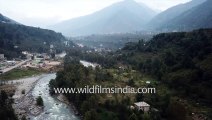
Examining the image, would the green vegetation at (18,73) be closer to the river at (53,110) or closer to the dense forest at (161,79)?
the river at (53,110)

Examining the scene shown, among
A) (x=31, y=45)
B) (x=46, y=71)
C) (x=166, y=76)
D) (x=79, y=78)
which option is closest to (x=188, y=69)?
(x=166, y=76)

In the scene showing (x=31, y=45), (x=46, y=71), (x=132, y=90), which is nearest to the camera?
(x=132, y=90)

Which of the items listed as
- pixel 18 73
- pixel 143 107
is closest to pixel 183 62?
pixel 143 107

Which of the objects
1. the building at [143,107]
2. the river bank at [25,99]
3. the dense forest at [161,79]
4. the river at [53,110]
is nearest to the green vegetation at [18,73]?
the river bank at [25,99]

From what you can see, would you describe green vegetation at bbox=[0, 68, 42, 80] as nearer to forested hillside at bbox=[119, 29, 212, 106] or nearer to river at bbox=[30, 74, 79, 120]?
river at bbox=[30, 74, 79, 120]

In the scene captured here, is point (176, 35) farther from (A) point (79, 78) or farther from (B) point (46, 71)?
(A) point (79, 78)
